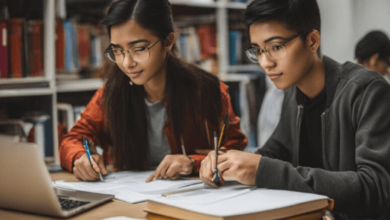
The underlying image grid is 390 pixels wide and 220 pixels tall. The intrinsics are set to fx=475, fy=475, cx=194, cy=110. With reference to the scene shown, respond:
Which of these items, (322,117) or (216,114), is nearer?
(322,117)

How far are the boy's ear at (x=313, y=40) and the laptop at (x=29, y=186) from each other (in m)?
0.70

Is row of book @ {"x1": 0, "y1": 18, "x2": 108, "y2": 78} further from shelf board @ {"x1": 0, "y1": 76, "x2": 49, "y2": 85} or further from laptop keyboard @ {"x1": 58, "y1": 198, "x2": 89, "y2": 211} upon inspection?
laptop keyboard @ {"x1": 58, "y1": 198, "x2": 89, "y2": 211}

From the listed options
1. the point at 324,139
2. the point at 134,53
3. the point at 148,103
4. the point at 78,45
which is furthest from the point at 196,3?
the point at 324,139

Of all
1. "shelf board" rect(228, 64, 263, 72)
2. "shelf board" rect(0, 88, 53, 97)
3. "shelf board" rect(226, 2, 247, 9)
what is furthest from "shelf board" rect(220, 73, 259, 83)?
"shelf board" rect(0, 88, 53, 97)

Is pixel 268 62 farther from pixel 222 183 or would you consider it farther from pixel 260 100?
pixel 260 100

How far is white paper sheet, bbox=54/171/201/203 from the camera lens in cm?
121

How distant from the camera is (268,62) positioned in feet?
4.23

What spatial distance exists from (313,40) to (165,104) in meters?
0.64

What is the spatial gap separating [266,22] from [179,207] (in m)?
0.58

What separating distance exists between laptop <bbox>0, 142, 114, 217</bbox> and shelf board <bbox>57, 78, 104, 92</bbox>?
168 cm

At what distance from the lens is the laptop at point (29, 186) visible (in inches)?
39.6

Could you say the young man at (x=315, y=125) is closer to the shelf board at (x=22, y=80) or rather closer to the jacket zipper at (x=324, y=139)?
the jacket zipper at (x=324, y=139)

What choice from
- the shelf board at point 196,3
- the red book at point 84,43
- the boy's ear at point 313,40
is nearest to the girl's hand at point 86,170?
the boy's ear at point 313,40

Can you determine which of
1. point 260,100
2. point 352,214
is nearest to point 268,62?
point 352,214
